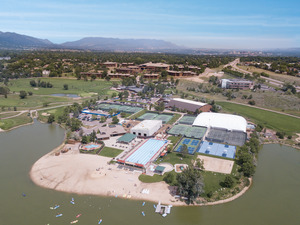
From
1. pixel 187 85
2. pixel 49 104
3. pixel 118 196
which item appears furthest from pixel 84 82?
Result: pixel 118 196

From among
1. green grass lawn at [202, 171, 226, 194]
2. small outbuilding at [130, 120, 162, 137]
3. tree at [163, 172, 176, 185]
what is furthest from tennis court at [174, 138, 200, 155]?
tree at [163, 172, 176, 185]

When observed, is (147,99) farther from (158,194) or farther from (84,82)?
(158,194)

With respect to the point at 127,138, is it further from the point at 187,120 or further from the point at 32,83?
the point at 32,83

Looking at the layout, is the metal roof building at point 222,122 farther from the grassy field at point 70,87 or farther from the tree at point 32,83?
the tree at point 32,83

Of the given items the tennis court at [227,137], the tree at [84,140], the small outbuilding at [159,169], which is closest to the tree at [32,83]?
the tree at [84,140]

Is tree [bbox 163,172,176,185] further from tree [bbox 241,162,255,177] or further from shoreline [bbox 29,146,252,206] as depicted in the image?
tree [bbox 241,162,255,177]

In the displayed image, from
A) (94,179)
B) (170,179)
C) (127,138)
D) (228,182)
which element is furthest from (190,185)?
(127,138)
